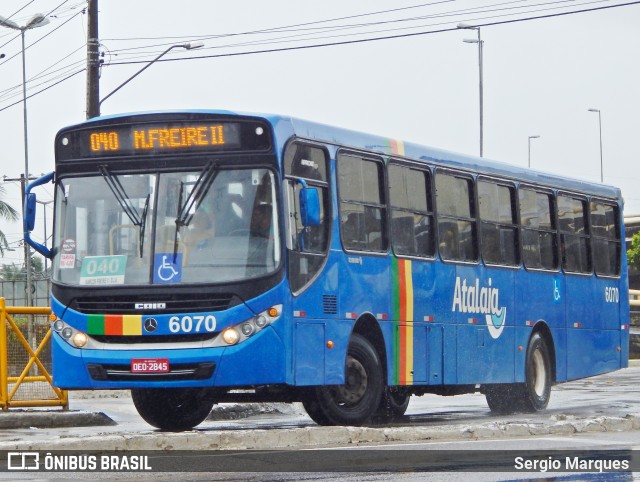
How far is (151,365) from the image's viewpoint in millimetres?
13789

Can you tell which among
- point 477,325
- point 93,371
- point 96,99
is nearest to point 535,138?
point 96,99

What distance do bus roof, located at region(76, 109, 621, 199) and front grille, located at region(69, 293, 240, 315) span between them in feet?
5.41

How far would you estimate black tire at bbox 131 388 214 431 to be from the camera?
A: 51.0ft

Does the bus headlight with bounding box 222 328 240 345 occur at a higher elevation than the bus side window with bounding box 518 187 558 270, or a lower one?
lower

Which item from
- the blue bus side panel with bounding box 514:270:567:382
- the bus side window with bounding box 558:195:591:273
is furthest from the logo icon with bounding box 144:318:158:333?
the bus side window with bounding box 558:195:591:273

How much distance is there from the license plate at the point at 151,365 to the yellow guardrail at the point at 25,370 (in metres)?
4.07

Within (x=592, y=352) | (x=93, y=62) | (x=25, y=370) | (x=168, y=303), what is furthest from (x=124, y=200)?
(x=93, y=62)

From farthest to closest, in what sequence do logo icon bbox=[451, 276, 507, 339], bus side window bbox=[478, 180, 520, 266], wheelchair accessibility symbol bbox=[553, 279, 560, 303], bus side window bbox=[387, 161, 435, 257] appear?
1. wheelchair accessibility symbol bbox=[553, 279, 560, 303]
2. bus side window bbox=[478, 180, 520, 266]
3. logo icon bbox=[451, 276, 507, 339]
4. bus side window bbox=[387, 161, 435, 257]

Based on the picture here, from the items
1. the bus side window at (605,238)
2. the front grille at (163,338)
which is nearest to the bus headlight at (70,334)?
the front grille at (163,338)

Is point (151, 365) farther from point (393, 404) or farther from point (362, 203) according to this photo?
point (393, 404)

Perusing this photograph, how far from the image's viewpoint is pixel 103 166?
14.5 meters

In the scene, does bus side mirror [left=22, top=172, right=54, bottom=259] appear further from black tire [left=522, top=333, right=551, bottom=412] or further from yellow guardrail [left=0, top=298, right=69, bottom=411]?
black tire [left=522, top=333, right=551, bottom=412]

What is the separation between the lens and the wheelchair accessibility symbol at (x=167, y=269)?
13.8 metres

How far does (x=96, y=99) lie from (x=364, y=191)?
10101 mm
